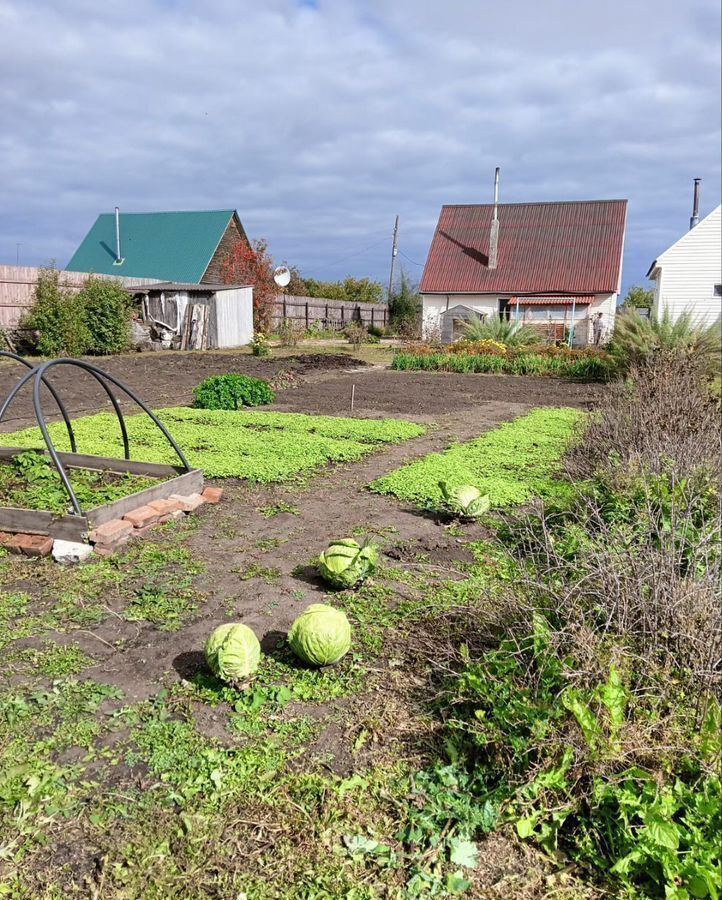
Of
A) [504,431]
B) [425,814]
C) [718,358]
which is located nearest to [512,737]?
[425,814]

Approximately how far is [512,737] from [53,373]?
15461 millimetres

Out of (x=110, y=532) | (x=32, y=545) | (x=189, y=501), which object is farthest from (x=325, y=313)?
(x=32, y=545)

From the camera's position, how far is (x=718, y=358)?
1321 cm

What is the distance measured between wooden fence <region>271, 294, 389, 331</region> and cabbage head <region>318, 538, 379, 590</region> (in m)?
27.8

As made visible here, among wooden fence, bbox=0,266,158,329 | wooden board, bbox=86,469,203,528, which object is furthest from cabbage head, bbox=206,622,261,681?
wooden fence, bbox=0,266,158,329

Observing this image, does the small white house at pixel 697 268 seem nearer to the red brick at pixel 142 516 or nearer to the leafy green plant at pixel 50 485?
the leafy green plant at pixel 50 485

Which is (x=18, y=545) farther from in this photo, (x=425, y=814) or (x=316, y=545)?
(x=425, y=814)

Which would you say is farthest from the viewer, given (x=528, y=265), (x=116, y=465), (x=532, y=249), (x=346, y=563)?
(x=532, y=249)

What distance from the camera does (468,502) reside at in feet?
17.0

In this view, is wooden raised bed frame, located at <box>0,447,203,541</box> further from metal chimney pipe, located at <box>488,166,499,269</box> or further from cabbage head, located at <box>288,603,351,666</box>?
metal chimney pipe, located at <box>488,166,499,269</box>

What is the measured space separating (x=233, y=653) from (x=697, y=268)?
3070 cm

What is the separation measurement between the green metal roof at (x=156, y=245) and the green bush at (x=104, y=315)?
8617 millimetres

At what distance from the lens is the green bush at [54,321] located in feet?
65.2

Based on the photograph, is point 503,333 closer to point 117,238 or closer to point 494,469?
point 494,469
